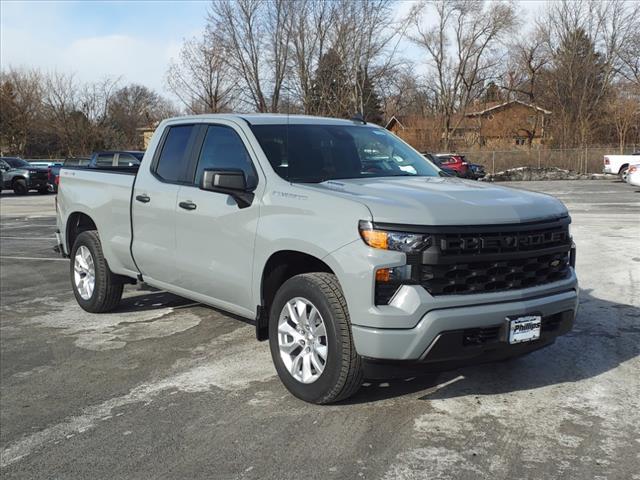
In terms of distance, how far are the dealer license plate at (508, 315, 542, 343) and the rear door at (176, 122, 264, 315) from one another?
185 centimetres

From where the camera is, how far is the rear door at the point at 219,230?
4.62 m

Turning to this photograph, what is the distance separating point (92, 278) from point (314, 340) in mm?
3560

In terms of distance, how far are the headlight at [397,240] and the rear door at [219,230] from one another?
1141 mm

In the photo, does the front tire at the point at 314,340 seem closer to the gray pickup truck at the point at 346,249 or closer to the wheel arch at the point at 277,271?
the gray pickup truck at the point at 346,249

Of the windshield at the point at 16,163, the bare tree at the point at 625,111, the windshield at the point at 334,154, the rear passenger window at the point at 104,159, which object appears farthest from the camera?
the bare tree at the point at 625,111

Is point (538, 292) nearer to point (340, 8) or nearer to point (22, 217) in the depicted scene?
point (22, 217)

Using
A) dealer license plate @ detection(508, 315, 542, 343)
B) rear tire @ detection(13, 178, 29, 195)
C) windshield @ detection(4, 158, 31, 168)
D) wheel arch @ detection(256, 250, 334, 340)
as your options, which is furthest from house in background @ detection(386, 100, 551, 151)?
dealer license plate @ detection(508, 315, 542, 343)

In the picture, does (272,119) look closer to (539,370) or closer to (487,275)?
(487,275)

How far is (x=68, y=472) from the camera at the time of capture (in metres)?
3.36

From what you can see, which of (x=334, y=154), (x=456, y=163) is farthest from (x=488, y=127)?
(x=334, y=154)

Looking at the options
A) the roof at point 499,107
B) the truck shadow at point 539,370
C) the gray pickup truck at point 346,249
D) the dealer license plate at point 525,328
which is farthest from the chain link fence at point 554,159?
the dealer license plate at point 525,328

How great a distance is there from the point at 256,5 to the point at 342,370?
129ft

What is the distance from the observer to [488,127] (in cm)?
5941

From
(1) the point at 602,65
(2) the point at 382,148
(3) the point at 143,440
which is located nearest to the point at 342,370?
(3) the point at 143,440
